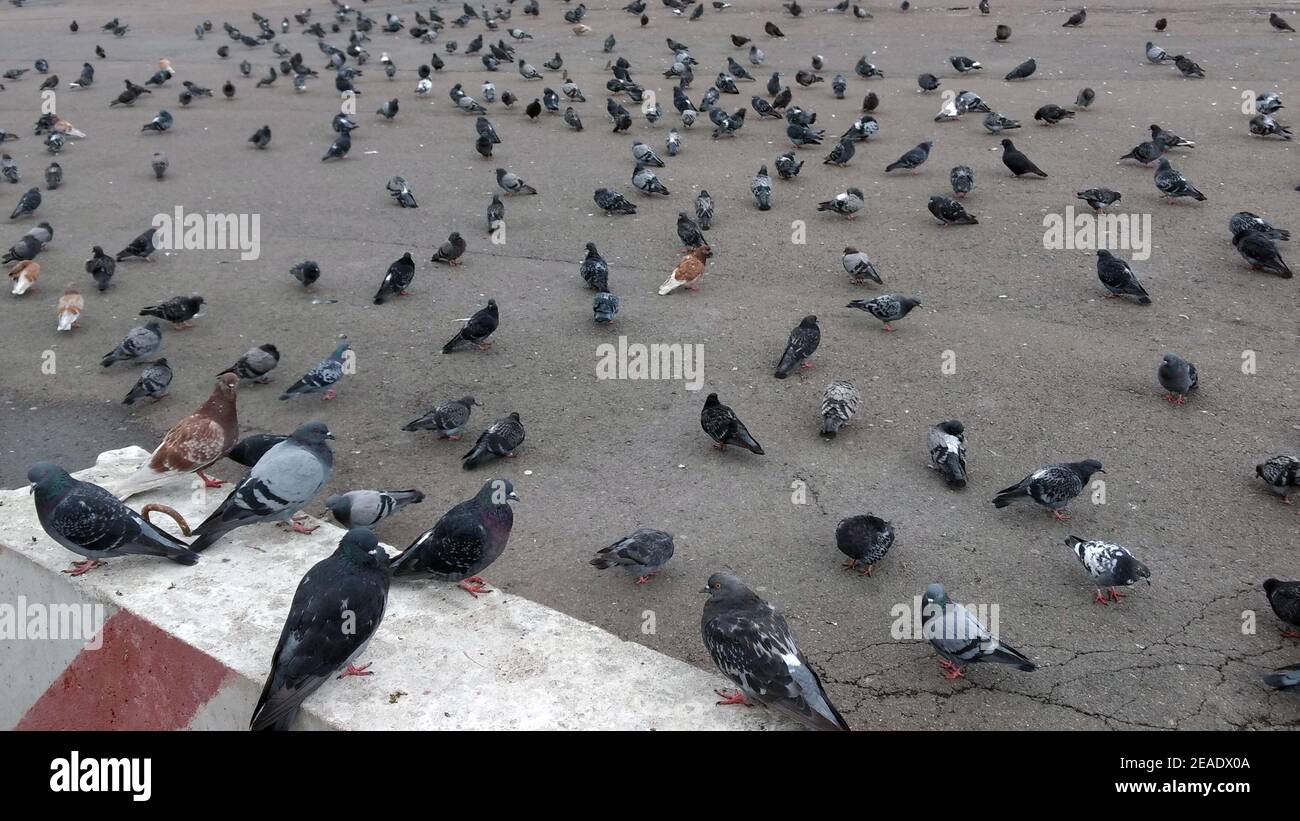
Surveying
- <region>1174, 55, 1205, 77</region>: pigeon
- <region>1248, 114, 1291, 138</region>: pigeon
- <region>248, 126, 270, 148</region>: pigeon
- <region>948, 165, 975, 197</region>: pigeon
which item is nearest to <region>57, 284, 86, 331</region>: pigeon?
<region>248, 126, 270, 148</region>: pigeon

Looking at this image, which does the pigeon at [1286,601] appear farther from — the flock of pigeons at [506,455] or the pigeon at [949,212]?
the pigeon at [949,212]

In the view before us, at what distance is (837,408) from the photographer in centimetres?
768

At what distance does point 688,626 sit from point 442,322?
5269mm

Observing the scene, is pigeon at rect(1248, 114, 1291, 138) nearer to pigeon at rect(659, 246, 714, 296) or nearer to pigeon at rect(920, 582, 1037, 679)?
pigeon at rect(659, 246, 714, 296)

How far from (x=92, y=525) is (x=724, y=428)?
13.3 ft

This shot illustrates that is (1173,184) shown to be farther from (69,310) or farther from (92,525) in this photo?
(69,310)

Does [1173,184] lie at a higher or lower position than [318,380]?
higher

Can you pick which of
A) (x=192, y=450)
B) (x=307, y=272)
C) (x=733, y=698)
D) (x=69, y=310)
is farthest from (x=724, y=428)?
(x=69, y=310)

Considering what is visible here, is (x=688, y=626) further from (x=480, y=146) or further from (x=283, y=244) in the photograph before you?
(x=480, y=146)

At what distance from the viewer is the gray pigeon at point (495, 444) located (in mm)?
7379

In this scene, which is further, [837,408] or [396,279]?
[396,279]

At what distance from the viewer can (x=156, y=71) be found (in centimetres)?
2470

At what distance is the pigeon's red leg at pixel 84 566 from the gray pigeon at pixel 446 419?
98.9 inches

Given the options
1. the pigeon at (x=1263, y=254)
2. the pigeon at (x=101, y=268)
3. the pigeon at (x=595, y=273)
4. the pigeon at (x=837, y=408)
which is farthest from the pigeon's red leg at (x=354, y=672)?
the pigeon at (x=1263, y=254)
